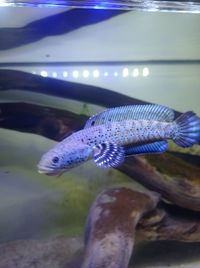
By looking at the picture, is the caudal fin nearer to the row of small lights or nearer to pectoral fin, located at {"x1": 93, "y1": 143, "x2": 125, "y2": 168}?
pectoral fin, located at {"x1": 93, "y1": 143, "x2": 125, "y2": 168}

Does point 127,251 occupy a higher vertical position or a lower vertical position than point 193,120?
lower

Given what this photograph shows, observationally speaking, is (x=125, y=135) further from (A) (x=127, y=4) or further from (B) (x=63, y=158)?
(A) (x=127, y=4)

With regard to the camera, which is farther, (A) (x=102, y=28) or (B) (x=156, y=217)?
(A) (x=102, y=28)

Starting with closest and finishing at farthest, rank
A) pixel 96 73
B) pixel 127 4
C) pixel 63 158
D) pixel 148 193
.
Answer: pixel 63 158, pixel 127 4, pixel 148 193, pixel 96 73

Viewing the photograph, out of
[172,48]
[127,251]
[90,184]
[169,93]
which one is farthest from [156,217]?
[172,48]

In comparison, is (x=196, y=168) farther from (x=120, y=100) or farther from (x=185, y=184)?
(x=120, y=100)

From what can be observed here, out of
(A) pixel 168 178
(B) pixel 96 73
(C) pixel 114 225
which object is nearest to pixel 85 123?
(C) pixel 114 225

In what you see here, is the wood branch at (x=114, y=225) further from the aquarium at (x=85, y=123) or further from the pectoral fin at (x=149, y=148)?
the pectoral fin at (x=149, y=148)
